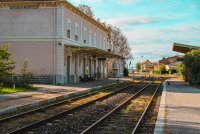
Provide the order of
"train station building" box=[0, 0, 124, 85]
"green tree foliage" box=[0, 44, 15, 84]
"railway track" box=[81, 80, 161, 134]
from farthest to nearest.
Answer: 1. "train station building" box=[0, 0, 124, 85]
2. "green tree foliage" box=[0, 44, 15, 84]
3. "railway track" box=[81, 80, 161, 134]

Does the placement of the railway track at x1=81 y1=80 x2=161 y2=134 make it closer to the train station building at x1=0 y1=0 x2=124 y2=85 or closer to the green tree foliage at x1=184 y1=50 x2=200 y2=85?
the train station building at x1=0 y1=0 x2=124 y2=85

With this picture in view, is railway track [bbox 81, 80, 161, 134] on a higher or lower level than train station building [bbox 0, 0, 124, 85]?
lower

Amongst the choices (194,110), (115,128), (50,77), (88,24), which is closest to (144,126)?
(115,128)

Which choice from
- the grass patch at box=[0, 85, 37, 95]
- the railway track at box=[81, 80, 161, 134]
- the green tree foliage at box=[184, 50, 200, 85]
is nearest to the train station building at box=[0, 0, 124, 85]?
the grass patch at box=[0, 85, 37, 95]

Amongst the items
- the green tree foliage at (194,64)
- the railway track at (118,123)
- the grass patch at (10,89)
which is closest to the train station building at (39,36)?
the grass patch at (10,89)

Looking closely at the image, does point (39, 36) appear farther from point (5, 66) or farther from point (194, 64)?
point (194, 64)

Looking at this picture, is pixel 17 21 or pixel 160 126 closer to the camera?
pixel 160 126

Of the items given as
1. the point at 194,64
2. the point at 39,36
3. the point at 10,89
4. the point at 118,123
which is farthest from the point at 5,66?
the point at 194,64

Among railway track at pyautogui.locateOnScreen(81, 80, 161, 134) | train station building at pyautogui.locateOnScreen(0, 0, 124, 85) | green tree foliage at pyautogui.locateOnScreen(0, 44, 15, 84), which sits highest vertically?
train station building at pyautogui.locateOnScreen(0, 0, 124, 85)

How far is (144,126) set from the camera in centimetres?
1148

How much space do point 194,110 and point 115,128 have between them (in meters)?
4.98

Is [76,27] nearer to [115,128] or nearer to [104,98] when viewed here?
[104,98]

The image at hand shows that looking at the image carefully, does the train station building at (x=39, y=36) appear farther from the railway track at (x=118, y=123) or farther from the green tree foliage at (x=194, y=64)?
the railway track at (x=118, y=123)

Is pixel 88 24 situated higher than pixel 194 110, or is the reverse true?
pixel 88 24
